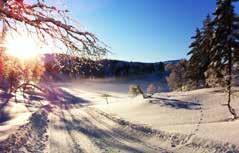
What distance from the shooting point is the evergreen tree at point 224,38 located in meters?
39.6

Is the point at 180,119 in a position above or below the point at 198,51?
below

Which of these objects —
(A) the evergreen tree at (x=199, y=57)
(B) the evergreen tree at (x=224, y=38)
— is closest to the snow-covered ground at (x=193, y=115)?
(B) the evergreen tree at (x=224, y=38)

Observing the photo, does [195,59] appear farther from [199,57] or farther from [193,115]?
[193,115]

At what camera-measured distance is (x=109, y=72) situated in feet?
567

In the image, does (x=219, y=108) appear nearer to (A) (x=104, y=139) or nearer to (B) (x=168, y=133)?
(B) (x=168, y=133)

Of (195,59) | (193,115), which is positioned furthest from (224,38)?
(195,59)

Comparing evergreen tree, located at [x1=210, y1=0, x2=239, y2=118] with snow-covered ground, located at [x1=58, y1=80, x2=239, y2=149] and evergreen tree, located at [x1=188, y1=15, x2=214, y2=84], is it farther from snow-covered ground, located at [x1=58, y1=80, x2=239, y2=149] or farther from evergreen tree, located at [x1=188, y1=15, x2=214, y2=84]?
evergreen tree, located at [x1=188, y1=15, x2=214, y2=84]

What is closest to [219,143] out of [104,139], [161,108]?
[104,139]

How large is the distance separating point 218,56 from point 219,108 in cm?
1123

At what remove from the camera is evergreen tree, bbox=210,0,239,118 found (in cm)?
3956

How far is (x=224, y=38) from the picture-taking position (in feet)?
135

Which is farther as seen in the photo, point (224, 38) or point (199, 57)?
point (199, 57)

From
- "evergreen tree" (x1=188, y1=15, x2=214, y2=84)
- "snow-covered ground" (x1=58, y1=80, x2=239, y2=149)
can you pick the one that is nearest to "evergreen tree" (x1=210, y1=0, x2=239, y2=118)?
"snow-covered ground" (x1=58, y1=80, x2=239, y2=149)

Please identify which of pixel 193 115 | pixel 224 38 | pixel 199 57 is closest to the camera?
pixel 193 115
